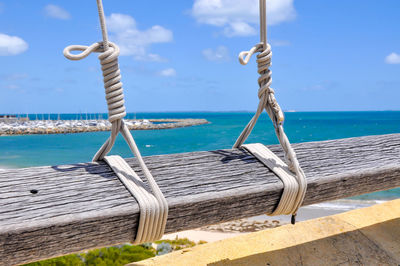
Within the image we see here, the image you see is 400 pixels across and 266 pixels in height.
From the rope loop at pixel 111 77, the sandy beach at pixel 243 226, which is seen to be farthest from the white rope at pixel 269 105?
the sandy beach at pixel 243 226

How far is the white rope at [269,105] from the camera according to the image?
45.8 inches

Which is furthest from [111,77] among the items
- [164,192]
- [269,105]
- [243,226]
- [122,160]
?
[243,226]

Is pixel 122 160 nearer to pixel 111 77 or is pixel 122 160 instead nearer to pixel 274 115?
pixel 111 77

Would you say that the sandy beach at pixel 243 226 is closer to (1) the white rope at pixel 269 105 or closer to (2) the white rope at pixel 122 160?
(1) the white rope at pixel 269 105

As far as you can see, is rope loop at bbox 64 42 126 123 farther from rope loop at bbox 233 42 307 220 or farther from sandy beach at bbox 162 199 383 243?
sandy beach at bbox 162 199 383 243

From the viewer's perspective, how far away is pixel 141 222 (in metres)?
A: 0.92

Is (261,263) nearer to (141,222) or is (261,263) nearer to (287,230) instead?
(287,230)

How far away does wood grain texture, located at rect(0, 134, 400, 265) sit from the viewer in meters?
0.81

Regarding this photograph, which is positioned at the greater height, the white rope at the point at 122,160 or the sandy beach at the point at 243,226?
the white rope at the point at 122,160

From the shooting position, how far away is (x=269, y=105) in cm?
129

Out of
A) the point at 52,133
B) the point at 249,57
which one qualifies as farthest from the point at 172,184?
the point at 52,133

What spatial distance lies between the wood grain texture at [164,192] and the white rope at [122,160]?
27mm

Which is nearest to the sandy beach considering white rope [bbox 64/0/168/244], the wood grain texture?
the wood grain texture

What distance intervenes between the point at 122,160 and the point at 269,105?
0.60m
